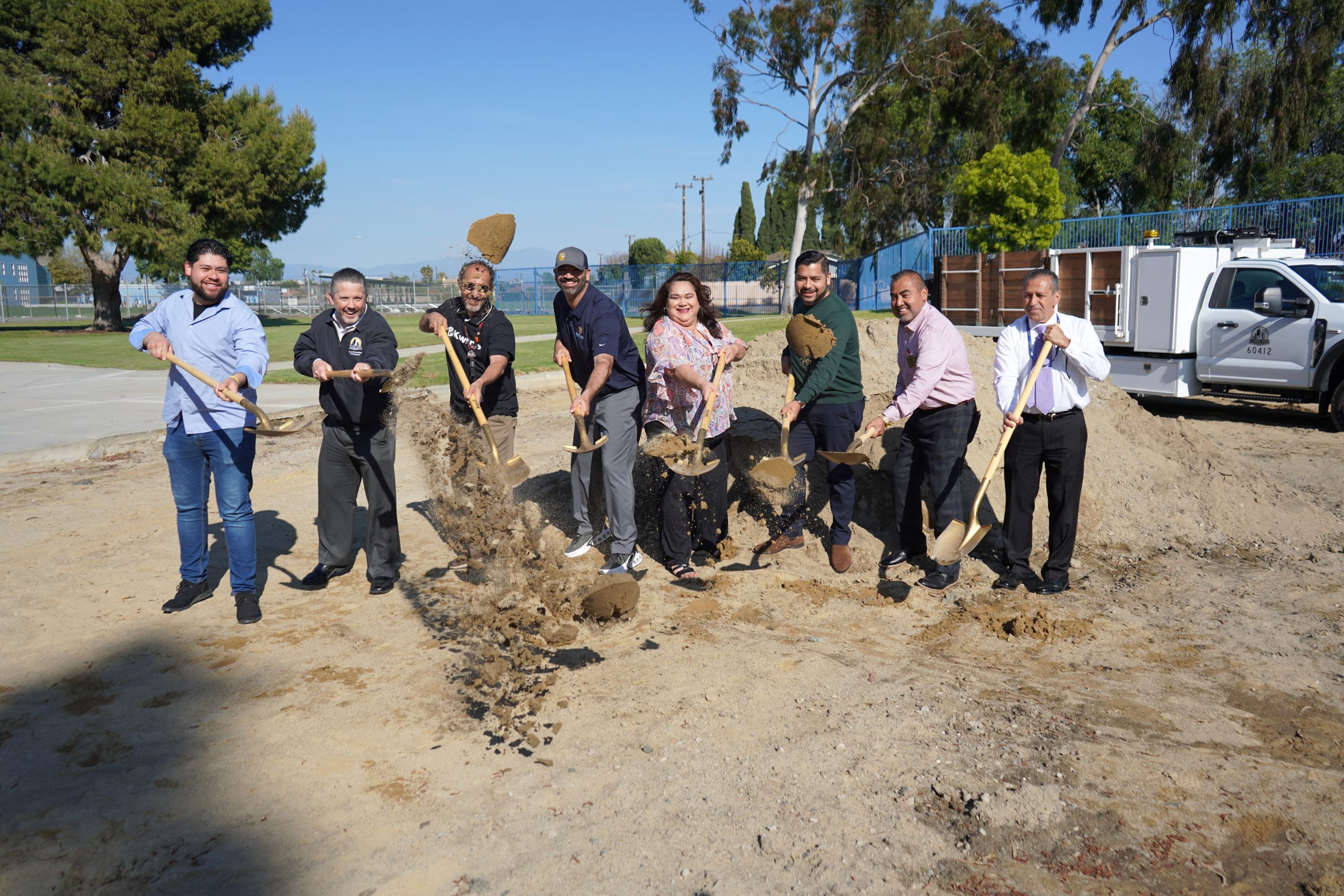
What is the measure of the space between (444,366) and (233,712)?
12.6 metres

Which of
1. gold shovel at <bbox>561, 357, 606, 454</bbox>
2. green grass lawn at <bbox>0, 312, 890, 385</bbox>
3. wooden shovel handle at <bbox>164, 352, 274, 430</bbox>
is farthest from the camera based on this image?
green grass lawn at <bbox>0, 312, 890, 385</bbox>

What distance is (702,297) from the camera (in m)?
5.49

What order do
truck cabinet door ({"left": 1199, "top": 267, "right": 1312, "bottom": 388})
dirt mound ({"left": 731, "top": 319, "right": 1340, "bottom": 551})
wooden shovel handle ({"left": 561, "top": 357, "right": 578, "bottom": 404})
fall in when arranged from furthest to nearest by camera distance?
truck cabinet door ({"left": 1199, "top": 267, "right": 1312, "bottom": 388}) → dirt mound ({"left": 731, "top": 319, "right": 1340, "bottom": 551}) → wooden shovel handle ({"left": 561, "top": 357, "right": 578, "bottom": 404})

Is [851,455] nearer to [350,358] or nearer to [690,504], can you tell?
[690,504]

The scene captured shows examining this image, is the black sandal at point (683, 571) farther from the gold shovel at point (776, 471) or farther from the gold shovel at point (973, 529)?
the gold shovel at point (973, 529)

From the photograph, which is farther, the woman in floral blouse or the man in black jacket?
the woman in floral blouse

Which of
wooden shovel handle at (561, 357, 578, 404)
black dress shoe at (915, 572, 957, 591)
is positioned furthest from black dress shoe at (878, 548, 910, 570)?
wooden shovel handle at (561, 357, 578, 404)

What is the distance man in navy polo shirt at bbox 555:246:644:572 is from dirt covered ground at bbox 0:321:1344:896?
42cm

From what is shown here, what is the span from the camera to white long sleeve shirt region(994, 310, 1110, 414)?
15.9 ft

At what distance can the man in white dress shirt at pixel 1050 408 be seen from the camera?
4.88 metres

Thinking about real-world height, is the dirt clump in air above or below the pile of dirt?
above

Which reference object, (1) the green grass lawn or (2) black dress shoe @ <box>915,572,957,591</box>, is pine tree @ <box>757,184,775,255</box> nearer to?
(1) the green grass lawn

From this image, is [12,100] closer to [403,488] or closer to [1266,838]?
[403,488]

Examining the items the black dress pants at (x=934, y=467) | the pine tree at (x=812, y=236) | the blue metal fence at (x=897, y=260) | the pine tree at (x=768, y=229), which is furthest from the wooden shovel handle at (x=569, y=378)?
the pine tree at (x=768, y=229)
